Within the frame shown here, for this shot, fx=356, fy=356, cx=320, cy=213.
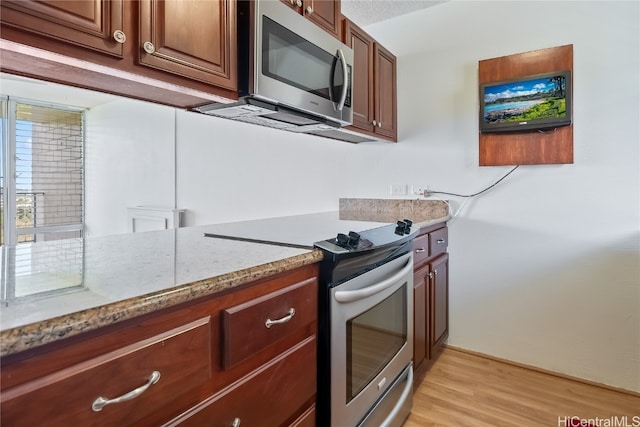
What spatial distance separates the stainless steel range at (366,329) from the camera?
A: 3.79 feet

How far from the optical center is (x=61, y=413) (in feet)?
1.79

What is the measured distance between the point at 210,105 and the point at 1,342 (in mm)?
1202

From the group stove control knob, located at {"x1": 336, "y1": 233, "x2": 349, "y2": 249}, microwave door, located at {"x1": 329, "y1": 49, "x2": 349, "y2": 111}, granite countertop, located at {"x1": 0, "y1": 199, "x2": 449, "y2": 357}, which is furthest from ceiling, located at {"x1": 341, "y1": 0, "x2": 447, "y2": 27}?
stove control knob, located at {"x1": 336, "y1": 233, "x2": 349, "y2": 249}

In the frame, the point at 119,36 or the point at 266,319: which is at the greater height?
the point at 119,36

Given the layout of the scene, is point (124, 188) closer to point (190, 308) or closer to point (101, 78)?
point (101, 78)

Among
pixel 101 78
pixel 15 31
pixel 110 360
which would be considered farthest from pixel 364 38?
pixel 110 360

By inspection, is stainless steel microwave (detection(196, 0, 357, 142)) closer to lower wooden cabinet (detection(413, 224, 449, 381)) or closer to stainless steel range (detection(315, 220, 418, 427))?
stainless steel range (detection(315, 220, 418, 427))

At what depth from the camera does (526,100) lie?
7.23ft

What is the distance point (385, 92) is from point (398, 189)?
2.36ft

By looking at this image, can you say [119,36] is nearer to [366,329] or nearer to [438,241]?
[366,329]

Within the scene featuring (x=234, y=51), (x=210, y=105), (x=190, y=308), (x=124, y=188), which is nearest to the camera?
(x=190, y=308)

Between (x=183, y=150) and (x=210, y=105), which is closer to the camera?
(x=210, y=105)

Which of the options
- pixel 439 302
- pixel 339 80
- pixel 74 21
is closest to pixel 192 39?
pixel 74 21

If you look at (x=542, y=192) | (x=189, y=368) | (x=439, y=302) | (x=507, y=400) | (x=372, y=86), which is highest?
(x=372, y=86)
